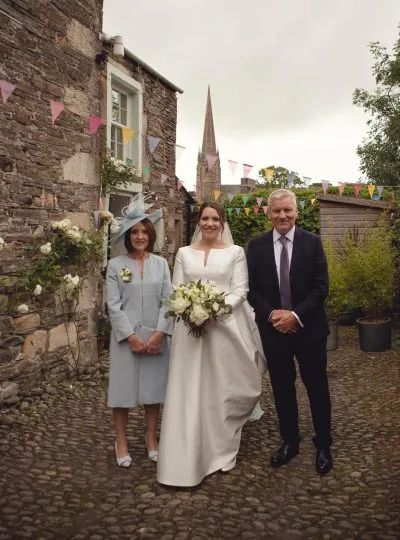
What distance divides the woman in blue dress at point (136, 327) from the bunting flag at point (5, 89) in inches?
90.5

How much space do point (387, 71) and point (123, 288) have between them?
2136cm

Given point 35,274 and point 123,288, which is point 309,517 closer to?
point 123,288

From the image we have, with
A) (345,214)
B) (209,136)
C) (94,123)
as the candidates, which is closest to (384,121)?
(345,214)

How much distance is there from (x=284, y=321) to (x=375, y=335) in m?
5.03

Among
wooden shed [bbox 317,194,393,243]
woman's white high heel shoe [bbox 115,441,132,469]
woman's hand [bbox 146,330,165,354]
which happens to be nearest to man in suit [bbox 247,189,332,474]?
woman's hand [bbox 146,330,165,354]

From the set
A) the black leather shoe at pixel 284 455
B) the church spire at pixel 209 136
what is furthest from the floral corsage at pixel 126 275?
the church spire at pixel 209 136

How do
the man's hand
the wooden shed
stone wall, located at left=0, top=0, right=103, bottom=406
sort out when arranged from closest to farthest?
the man's hand
stone wall, located at left=0, top=0, right=103, bottom=406
the wooden shed

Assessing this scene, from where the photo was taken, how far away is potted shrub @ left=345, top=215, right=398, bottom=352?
26.7 ft

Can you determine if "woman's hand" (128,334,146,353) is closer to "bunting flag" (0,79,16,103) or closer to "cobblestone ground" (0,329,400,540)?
"cobblestone ground" (0,329,400,540)

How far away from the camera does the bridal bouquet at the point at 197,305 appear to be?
3508 millimetres

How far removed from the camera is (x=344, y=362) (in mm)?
7445

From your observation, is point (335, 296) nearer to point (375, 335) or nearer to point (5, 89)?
point (375, 335)

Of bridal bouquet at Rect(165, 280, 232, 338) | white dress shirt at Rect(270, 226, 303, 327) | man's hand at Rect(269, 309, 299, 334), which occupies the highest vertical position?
white dress shirt at Rect(270, 226, 303, 327)

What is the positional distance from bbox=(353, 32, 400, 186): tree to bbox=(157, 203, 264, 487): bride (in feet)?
62.0
